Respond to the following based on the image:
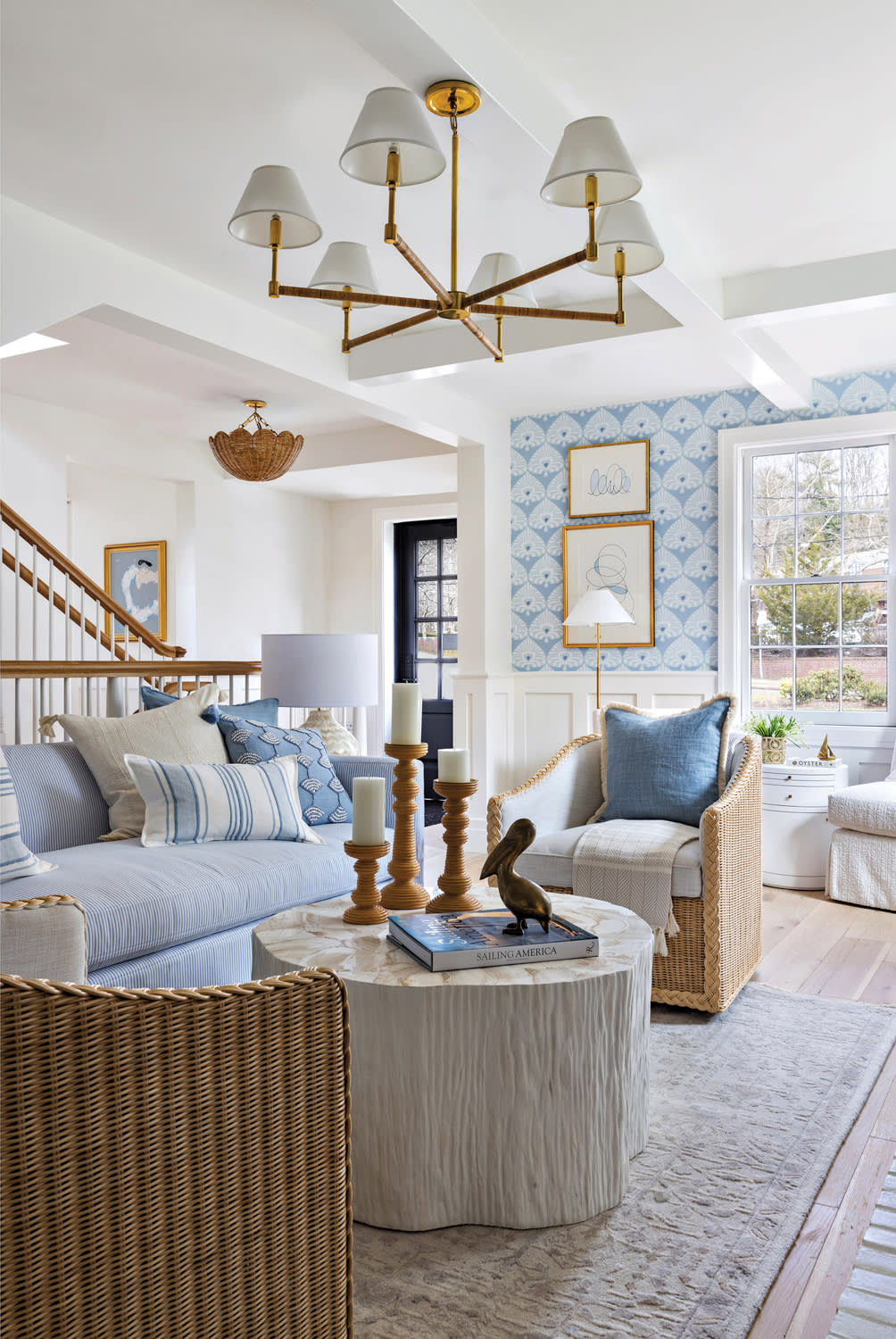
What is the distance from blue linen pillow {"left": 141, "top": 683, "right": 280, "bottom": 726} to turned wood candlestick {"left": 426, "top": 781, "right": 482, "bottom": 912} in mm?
1330

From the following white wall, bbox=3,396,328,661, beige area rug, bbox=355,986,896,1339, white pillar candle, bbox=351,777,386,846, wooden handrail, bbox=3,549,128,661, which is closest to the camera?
beige area rug, bbox=355,986,896,1339

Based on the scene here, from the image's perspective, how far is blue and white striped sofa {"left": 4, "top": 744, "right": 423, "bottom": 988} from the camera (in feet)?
7.68

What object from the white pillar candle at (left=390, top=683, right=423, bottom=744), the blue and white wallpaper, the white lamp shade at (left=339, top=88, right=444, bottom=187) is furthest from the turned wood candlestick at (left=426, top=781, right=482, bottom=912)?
the blue and white wallpaper

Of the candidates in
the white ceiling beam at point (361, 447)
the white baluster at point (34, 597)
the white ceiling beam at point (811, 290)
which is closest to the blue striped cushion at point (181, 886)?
the white baluster at point (34, 597)

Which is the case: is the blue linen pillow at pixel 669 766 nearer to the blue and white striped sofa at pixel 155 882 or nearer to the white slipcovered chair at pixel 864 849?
the blue and white striped sofa at pixel 155 882

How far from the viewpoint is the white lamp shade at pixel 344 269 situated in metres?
2.77

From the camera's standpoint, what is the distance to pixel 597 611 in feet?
16.9

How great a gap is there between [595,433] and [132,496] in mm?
3758

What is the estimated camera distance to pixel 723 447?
5.36 metres

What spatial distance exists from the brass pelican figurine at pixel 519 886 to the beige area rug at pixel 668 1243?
0.32 metres

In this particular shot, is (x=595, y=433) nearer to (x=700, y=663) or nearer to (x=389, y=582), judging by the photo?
(x=700, y=663)

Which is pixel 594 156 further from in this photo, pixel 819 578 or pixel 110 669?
pixel 819 578

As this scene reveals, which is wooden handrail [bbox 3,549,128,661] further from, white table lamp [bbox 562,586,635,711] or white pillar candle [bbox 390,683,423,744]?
white pillar candle [bbox 390,683,423,744]

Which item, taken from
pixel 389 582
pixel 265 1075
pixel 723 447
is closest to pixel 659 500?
pixel 723 447
